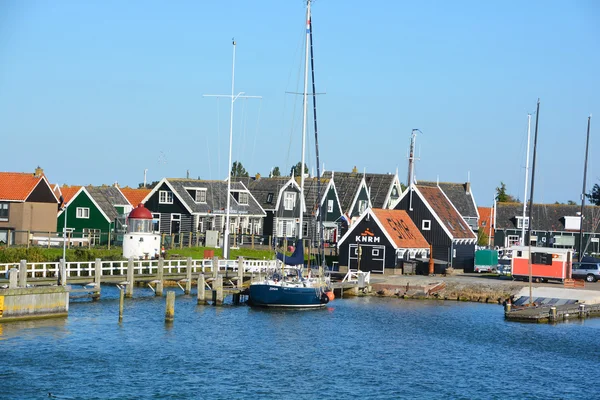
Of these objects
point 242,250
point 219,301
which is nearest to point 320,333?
point 219,301

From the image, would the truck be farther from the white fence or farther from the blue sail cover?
the blue sail cover

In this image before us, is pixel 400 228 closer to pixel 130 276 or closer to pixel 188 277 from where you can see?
pixel 188 277

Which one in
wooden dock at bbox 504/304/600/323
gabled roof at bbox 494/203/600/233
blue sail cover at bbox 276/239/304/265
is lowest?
wooden dock at bbox 504/304/600/323

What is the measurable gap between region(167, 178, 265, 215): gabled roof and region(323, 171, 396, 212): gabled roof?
11.1m

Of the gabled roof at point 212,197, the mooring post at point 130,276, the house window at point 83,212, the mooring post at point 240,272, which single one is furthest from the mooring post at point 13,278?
the house window at point 83,212

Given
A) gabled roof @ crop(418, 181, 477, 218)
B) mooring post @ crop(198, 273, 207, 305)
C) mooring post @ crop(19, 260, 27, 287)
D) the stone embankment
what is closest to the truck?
the stone embankment

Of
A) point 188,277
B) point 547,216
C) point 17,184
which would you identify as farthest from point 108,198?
point 547,216

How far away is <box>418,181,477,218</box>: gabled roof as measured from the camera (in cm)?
9999

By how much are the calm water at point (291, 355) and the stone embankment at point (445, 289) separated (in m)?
7.02

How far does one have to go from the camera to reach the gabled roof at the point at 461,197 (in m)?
100.0

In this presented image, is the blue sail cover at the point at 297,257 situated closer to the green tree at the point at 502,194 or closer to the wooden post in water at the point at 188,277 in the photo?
the wooden post in water at the point at 188,277

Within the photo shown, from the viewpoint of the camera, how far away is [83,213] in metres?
91.0

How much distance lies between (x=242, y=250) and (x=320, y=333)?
3439cm

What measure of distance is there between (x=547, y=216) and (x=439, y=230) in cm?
3036
